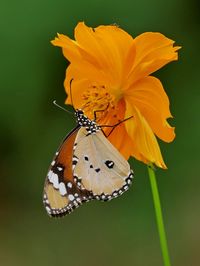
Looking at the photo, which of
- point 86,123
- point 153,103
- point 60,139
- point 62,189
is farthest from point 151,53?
point 60,139

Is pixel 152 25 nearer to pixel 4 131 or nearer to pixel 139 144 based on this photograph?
pixel 4 131

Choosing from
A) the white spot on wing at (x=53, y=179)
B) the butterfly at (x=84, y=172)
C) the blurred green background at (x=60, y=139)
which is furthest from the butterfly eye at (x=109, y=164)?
the blurred green background at (x=60, y=139)

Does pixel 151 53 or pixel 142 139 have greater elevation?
pixel 151 53

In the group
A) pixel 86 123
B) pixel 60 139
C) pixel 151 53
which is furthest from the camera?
pixel 60 139

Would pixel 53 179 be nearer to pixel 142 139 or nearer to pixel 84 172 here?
pixel 84 172

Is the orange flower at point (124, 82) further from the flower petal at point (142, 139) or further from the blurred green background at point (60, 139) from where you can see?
the blurred green background at point (60, 139)

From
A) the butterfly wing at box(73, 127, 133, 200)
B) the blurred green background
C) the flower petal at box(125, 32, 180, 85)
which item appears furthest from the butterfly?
the blurred green background

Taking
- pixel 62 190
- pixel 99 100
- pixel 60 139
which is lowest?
pixel 60 139
